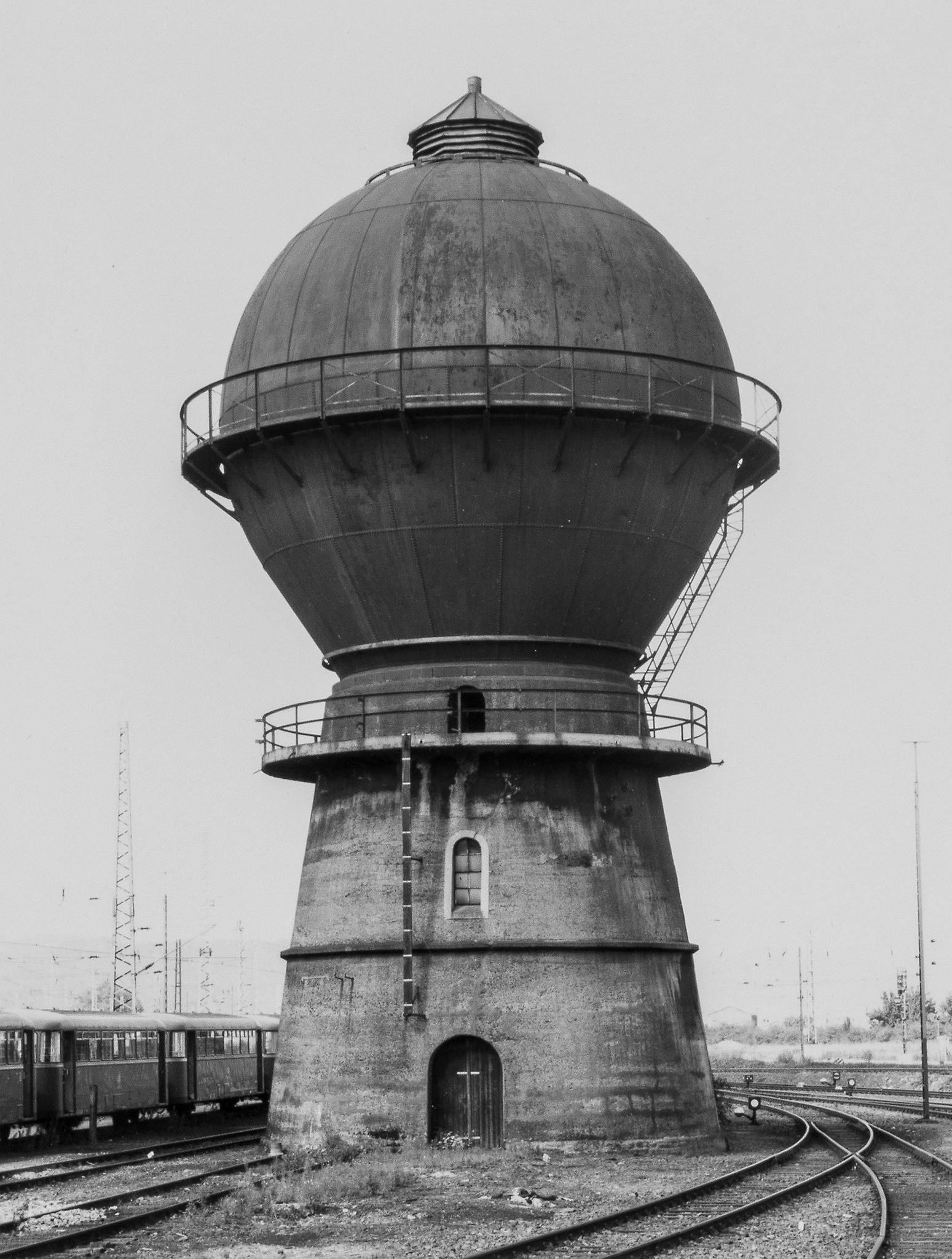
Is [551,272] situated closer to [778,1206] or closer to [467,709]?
[467,709]

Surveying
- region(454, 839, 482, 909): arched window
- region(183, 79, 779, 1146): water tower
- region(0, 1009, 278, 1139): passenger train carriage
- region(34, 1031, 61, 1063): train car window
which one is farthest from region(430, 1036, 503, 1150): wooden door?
region(34, 1031, 61, 1063): train car window

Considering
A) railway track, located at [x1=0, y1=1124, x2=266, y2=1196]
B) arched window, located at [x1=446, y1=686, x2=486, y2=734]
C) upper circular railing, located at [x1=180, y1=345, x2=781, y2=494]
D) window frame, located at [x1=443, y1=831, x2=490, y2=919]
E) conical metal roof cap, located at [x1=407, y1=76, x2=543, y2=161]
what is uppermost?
conical metal roof cap, located at [x1=407, y1=76, x2=543, y2=161]

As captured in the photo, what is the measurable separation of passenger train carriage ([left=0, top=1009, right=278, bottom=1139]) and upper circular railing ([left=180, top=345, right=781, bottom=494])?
10423mm

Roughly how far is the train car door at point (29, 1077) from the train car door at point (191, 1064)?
5.56 metres

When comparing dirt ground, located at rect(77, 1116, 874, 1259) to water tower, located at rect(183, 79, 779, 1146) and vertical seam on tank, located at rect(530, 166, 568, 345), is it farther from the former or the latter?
vertical seam on tank, located at rect(530, 166, 568, 345)

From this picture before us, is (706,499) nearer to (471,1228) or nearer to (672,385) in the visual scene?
(672,385)

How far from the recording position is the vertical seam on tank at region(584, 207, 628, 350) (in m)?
24.9

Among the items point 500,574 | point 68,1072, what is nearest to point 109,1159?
point 68,1072

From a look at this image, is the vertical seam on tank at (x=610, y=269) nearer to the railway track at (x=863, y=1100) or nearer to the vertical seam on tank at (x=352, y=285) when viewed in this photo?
the vertical seam on tank at (x=352, y=285)

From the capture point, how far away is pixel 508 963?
24.0m

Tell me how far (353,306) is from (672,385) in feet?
14.9

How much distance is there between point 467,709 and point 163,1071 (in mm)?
12153

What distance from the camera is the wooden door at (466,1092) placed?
2378cm

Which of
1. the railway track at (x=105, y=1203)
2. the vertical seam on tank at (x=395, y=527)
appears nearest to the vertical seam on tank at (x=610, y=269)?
the vertical seam on tank at (x=395, y=527)
